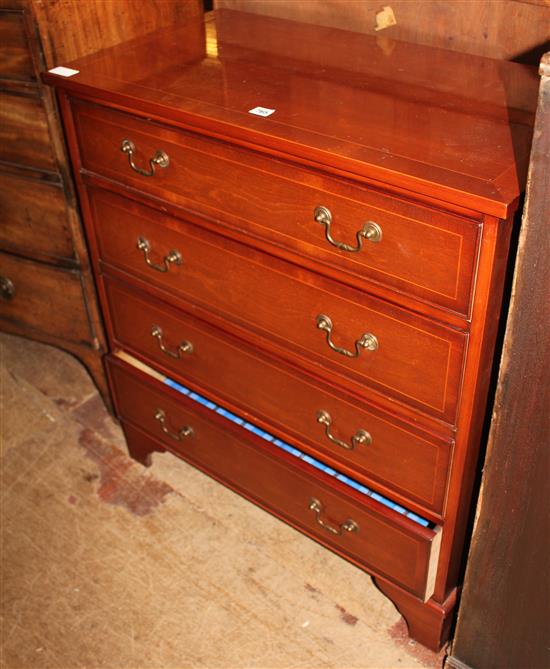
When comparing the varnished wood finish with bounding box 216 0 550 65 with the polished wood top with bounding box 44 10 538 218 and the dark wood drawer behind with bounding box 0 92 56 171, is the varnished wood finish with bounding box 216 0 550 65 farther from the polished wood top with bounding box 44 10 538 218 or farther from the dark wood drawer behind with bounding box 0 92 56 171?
the dark wood drawer behind with bounding box 0 92 56 171

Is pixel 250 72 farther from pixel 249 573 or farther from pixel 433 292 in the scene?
pixel 249 573

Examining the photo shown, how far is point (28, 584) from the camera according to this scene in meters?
1.89

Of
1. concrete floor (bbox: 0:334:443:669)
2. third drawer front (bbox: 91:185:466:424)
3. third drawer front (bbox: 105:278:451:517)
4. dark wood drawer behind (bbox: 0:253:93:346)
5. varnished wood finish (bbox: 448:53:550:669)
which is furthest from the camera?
dark wood drawer behind (bbox: 0:253:93:346)

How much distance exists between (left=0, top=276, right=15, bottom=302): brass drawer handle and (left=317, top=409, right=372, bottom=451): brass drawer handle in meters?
0.94

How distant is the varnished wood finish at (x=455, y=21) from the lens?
1.53 metres

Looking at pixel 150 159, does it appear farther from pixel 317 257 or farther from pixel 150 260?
pixel 317 257

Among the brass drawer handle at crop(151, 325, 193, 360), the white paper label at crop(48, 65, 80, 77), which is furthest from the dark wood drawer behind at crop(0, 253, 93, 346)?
the white paper label at crop(48, 65, 80, 77)

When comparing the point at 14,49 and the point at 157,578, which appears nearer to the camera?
the point at 14,49

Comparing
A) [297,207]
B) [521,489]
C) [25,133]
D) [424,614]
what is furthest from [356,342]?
[25,133]

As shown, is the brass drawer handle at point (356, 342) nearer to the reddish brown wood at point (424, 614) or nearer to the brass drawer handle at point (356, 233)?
the brass drawer handle at point (356, 233)

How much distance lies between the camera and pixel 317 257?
4.58 ft

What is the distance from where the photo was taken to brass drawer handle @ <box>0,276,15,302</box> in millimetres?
2104

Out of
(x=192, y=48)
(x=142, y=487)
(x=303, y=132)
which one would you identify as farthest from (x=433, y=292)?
(x=142, y=487)

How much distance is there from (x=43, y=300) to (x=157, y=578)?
73cm
